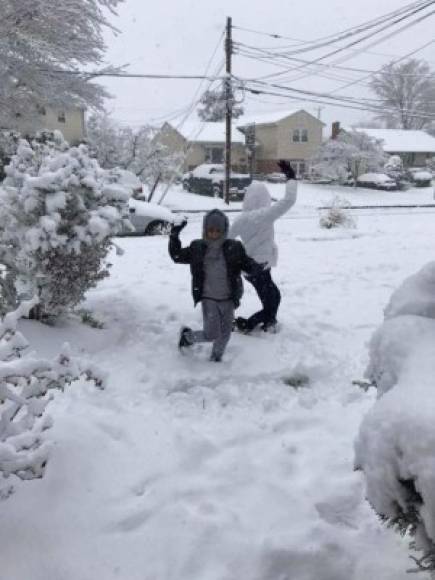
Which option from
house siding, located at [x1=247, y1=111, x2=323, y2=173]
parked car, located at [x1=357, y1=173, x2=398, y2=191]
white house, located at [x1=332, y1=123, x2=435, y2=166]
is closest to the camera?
parked car, located at [x1=357, y1=173, x2=398, y2=191]

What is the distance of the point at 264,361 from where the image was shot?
484 cm

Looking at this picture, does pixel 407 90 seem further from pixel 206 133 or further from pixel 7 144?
pixel 7 144

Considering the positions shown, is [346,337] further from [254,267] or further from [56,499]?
[56,499]

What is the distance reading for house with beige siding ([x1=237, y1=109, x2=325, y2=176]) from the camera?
157 feet

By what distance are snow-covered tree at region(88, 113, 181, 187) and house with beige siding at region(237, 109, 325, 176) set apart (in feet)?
68.3

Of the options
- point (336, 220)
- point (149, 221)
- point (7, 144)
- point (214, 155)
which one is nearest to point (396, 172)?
point (214, 155)

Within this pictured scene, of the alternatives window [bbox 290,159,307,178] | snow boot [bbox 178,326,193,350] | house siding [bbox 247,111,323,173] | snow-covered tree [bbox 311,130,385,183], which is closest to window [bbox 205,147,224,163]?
house siding [bbox 247,111,323,173]

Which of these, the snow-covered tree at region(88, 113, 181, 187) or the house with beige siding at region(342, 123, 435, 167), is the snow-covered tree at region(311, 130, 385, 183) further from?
the snow-covered tree at region(88, 113, 181, 187)

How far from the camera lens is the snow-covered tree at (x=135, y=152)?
2688 centimetres

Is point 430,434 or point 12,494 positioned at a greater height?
point 430,434

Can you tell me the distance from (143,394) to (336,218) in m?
11.1

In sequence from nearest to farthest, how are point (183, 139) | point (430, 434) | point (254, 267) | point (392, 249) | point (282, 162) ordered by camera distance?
point (430, 434)
point (254, 267)
point (282, 162)
point (392, 249)
point (183, 139)

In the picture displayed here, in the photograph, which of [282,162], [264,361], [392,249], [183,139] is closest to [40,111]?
[392,249]

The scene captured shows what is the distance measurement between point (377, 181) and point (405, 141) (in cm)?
1568
